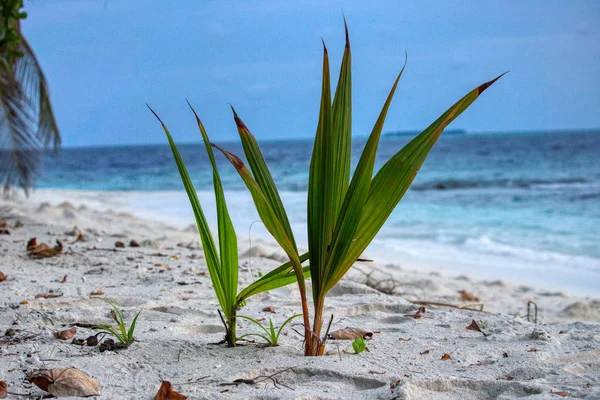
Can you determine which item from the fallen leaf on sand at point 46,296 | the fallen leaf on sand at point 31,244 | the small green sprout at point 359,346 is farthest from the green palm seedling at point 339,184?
the fallen leaf on sand at point 31,244

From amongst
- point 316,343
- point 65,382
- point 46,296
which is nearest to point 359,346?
point 316,343

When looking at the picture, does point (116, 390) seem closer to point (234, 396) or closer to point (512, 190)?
point (234, 396)

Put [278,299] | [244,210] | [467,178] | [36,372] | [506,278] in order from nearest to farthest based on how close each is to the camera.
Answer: [36,372], [278,299], [506,278], [244,210], [467,178]

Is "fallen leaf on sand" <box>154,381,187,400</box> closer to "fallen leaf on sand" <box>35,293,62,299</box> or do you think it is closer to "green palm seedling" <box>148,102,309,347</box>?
"green palm seedling" <box>148,102,309,347</box>

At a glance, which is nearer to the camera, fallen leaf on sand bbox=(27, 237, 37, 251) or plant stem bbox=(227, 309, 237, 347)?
plant stem bbox=(227, 309, 237, 347)

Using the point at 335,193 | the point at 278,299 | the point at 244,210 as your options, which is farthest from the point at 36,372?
the point at 244,210

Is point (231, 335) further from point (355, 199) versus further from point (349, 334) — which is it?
point (355, 199)

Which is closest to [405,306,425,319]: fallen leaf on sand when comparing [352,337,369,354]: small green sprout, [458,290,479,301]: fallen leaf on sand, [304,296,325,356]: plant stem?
[352,337,369,354]: small green sprout
